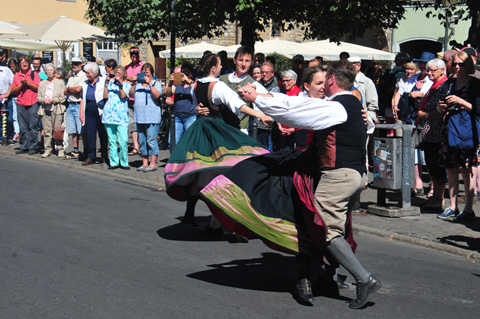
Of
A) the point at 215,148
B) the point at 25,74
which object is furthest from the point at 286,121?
the point at 25,74

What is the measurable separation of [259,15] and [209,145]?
10.3 meters

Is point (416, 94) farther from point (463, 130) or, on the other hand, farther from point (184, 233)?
point (184, 233)

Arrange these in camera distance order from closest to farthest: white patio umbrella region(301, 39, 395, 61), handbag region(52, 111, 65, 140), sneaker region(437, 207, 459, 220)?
sneaker region(437, 207, 459, 220)
handbag region(52, 111, 65, 140)
white patio umbrella region(301, 39, 395, 61)

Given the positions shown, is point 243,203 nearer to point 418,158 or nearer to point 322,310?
point 322,310

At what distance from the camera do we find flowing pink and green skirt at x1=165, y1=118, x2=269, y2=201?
7.63 meters

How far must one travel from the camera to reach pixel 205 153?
7777 mm

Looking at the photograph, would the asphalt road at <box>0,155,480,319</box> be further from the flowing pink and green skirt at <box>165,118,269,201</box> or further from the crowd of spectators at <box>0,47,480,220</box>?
the crowd of spectators at <box>0,47,480,220</box>

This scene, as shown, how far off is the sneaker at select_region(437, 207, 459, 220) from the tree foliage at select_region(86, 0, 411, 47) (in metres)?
7.81

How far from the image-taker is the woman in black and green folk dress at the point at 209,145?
7.65 metres

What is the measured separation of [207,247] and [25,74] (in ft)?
35.0

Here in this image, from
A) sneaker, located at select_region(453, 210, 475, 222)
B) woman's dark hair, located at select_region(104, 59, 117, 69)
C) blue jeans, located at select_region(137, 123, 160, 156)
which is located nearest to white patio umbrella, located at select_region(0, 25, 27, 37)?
woman's dark hair, located at select_region(104, 59, 117, 69)

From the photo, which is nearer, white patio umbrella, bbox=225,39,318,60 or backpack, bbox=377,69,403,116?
backpack, bbox=377,69,403,116

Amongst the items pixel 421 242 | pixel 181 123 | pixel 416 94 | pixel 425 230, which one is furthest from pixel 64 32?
pixel 421 242

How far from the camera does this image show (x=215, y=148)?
25.3 ft
